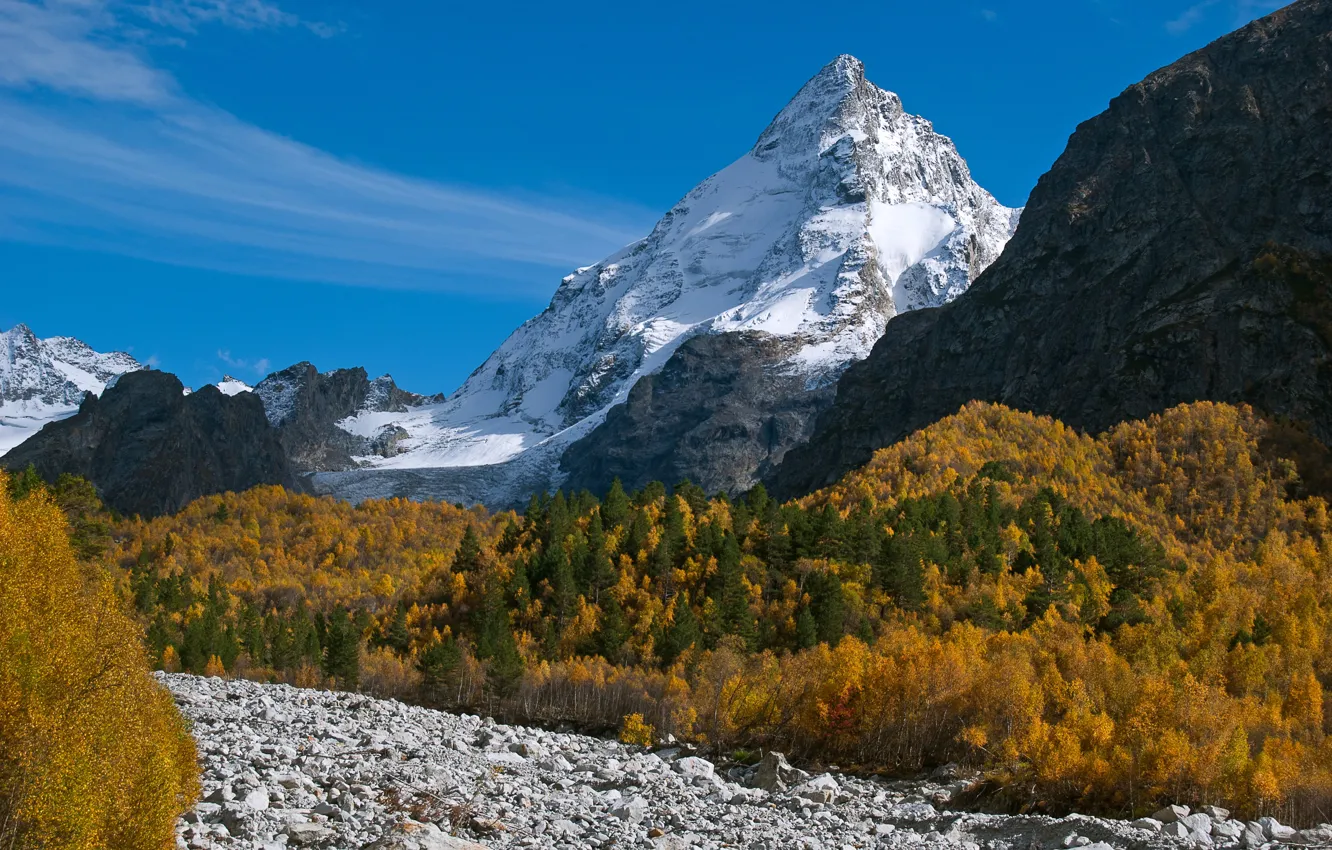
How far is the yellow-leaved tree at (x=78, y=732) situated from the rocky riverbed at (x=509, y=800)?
2.37m

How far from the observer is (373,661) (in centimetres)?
13350

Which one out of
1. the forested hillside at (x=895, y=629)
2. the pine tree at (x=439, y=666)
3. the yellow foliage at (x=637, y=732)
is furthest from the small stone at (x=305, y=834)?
the pine tree at (x=439, y=666)

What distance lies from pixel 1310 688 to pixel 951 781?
4738 cm

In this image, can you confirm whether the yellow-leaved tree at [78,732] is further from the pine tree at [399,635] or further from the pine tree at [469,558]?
the pine tree at [469,558]

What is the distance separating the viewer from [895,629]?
12825 centimetres

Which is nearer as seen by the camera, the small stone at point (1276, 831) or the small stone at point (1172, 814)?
the small stone at point (1276, 831)

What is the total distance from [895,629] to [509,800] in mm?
79408

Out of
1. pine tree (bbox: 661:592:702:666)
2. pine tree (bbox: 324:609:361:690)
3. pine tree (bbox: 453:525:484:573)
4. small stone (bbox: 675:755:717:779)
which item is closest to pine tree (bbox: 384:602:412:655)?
pine tree (bbox: 324:609:361:690)

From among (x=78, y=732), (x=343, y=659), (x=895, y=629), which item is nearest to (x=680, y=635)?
(x=895, y=629)

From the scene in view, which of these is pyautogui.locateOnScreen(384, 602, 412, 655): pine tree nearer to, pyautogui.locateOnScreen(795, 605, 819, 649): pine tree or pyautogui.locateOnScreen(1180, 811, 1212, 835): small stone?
pyautogui.locateOnScreen(795, 605, 819, 649): pine tree

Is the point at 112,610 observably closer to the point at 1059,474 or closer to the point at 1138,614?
the point at 1138,614

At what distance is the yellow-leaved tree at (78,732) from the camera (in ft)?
127

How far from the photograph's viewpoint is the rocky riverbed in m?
45.0

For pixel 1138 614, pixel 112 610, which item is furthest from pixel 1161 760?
pixel 112 610
